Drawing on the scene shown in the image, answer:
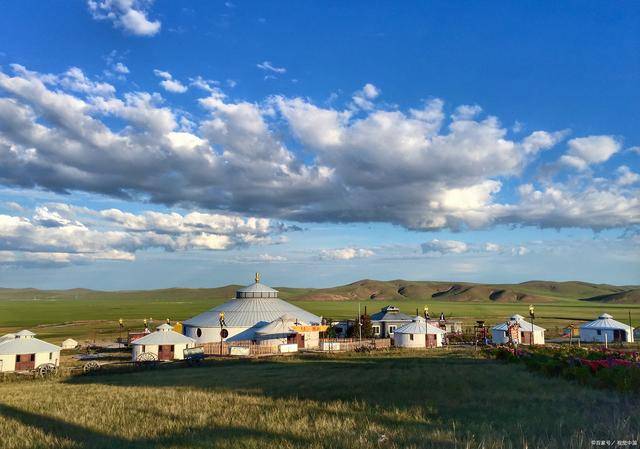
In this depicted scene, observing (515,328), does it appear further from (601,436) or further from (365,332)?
(601,436)

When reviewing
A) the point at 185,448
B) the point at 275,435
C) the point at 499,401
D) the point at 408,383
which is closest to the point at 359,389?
the point at 408,383

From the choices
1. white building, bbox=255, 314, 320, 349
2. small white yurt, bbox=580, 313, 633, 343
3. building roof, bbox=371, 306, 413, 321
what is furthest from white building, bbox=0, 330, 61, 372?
small white yurt, bbox=580, 313, 633, 343

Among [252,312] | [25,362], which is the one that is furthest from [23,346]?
[252,312]

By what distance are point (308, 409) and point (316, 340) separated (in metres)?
46.9

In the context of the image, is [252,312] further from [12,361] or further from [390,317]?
[12,361]

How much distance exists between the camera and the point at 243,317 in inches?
2606

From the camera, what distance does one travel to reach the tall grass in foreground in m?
9.16

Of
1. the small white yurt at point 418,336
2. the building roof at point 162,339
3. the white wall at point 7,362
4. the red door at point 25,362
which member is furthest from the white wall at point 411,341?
the white wall at point 7,362

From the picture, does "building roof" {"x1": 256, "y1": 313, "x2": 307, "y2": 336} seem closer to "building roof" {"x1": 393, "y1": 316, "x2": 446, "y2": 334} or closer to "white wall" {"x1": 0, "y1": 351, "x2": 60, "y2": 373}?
"building roof" {"x1": 393, "y1": 316, "x2": 446, "y2": 334}

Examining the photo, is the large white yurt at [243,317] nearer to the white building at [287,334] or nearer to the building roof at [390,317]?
the white building at [287,334]

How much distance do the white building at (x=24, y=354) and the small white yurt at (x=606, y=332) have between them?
67139 millimetres

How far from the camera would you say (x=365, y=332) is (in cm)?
6925

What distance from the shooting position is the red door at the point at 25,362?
47.8 metres

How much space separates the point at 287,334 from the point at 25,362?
2728cm
